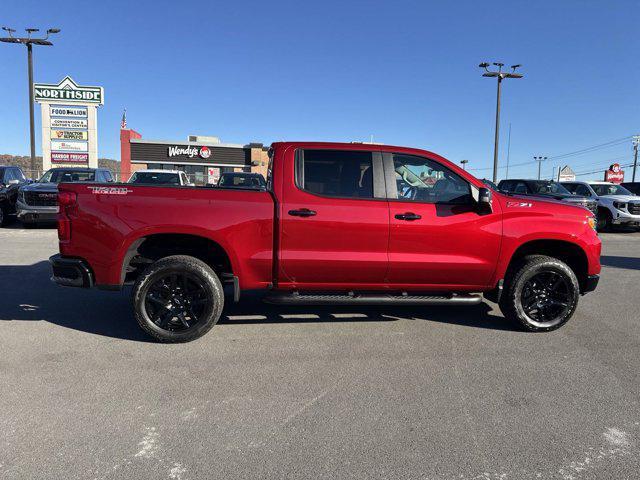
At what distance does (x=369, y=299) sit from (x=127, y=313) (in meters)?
2.85

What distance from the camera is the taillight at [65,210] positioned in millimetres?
4281

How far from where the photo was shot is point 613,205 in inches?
624

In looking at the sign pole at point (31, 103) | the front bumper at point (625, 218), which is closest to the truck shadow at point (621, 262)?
the front bumper at point (625, 218)

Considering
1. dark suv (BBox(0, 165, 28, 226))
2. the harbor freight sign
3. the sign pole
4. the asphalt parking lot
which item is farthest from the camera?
the harbor freight sign

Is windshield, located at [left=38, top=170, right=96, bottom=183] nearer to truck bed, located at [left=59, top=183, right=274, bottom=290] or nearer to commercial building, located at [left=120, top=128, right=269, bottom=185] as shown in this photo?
truck bed, located at [left=59, top=183, right=274, bottom=290]

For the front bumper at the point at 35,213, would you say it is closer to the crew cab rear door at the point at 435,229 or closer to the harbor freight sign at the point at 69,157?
the crew cab rear door at the point at 435,229

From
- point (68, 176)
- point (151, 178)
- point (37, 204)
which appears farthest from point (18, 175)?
point (151, 178)

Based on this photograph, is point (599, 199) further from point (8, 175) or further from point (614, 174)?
point (614, 174)

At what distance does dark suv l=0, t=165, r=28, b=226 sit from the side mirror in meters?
13.9

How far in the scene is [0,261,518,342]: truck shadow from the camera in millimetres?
5023

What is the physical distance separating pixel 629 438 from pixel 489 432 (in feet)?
2.80

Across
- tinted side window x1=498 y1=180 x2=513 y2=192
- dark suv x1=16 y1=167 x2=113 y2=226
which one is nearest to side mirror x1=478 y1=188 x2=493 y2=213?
dark suv x1=16 y1=167 x2=113 y2=226

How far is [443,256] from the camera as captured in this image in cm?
467

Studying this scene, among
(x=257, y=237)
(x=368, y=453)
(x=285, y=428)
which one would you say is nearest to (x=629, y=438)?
(x=368, y=453)
